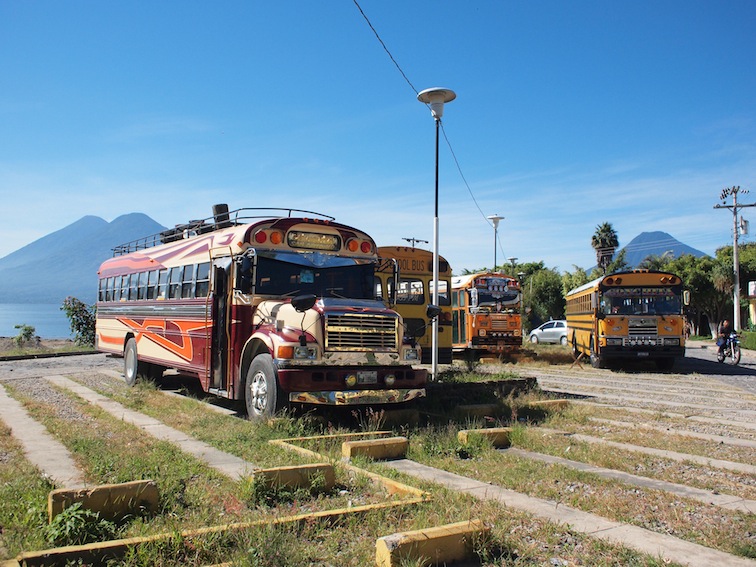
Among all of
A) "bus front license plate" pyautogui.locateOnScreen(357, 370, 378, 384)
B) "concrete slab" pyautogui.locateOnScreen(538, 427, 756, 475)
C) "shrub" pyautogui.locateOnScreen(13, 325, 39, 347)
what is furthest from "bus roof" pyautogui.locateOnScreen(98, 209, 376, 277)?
"shrub" pyautogui.locateOnScreen(13, 325, 39, 347)

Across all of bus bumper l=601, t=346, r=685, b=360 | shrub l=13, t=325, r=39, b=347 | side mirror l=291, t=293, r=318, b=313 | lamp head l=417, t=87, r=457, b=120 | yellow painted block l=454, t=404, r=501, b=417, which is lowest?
yellow painted block l=454, t=404, r=501, b=417

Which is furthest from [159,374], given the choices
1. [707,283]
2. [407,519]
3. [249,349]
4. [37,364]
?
[707,283]

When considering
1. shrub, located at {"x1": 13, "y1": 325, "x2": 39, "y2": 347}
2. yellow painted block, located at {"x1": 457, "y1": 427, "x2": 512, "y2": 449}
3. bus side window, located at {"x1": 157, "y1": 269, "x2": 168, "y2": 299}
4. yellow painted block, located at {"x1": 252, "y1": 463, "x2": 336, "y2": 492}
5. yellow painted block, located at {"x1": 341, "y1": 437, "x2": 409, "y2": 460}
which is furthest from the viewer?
shrub, located at {"x1": 13, "y1": 325, "x2": 39, "y2": 347}

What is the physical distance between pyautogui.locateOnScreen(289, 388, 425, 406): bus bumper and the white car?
97.0ft

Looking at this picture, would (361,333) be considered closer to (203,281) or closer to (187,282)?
(203,281)

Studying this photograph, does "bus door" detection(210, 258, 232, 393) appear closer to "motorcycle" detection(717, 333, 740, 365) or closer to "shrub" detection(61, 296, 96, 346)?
"motorcycle" detection(717, 333, 740, 365)

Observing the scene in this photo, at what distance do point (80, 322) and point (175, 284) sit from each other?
19.6 m

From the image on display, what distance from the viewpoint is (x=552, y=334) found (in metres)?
38.0

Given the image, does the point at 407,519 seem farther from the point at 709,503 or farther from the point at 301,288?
the point at 301,288

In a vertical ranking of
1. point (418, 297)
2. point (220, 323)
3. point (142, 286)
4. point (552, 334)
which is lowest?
point (552, 334)

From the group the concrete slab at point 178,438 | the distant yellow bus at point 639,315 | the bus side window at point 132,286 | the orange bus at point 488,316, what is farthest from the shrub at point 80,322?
the distant yellow bus at point 639,315

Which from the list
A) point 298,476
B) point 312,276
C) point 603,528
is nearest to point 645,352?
point 312,276

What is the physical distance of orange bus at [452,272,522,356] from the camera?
74.3ft

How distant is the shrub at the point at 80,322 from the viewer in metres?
29.3
